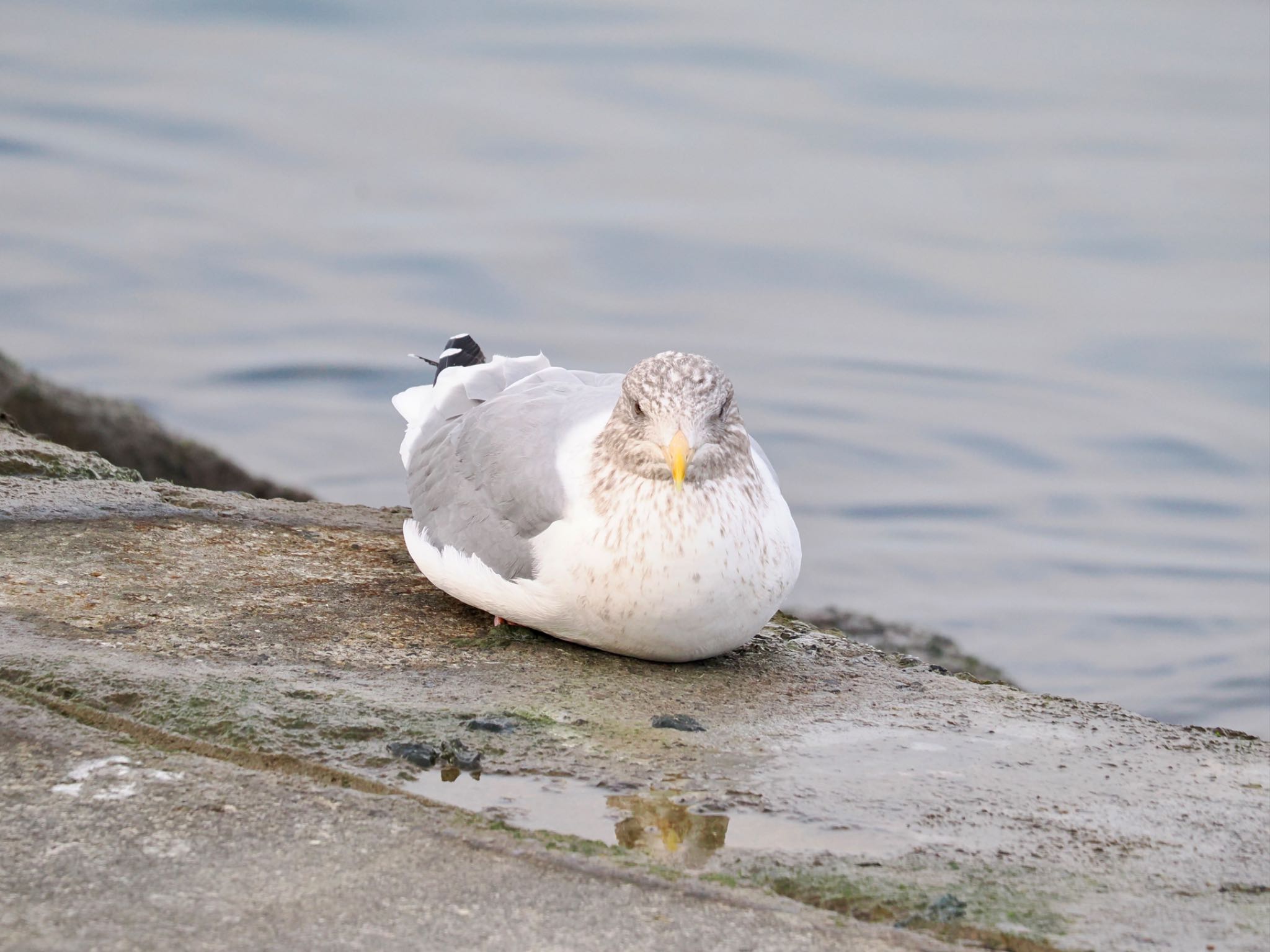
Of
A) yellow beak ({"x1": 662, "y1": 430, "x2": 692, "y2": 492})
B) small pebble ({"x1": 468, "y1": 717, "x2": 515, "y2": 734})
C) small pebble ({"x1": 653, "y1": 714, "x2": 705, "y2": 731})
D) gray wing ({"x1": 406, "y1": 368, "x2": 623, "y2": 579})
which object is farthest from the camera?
gray wing ({"x1": 406, "y1": 368, "x2": 623, "y2": 579})

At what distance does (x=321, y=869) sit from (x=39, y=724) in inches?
36.5

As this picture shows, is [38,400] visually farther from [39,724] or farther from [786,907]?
[786,907]

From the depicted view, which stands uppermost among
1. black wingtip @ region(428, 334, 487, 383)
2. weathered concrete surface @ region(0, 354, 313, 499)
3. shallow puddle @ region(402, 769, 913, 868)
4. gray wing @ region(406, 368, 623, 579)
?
black wingtip @ region(428, 334, 487, 383)

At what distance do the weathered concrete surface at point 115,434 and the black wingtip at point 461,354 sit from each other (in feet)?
8.76

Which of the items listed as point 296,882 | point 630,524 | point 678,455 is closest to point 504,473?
point 630,524

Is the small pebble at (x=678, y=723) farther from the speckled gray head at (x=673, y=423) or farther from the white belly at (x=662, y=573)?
the speckled gray head at (x=673, y=423)

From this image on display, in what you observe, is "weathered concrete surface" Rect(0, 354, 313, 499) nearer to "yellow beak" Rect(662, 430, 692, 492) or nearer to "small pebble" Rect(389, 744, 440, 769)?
"yellow beak" Rect(662, 430, 692, 492)

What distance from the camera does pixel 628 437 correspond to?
179 inches

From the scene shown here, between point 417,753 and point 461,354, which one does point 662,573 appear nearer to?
point 417,753

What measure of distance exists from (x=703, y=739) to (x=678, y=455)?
2.71 ft

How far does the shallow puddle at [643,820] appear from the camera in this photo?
3346 mm

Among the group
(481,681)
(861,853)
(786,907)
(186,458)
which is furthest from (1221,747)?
(186,458)

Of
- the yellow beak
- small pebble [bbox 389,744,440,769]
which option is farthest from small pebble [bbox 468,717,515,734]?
the yellow beak

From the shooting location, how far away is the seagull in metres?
4.41
